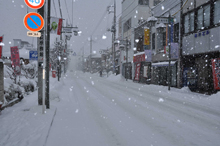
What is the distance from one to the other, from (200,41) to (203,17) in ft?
6.65

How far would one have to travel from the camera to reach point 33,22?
246 inches

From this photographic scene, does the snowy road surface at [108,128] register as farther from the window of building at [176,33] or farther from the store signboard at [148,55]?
the store signboard at [148,55]

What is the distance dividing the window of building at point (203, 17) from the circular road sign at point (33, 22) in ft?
44.4

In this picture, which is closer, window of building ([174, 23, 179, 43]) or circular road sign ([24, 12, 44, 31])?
circular road sign ([24, 12, 44, 31])

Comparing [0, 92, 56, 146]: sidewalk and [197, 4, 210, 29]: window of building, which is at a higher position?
[197, 4, 210, 29]: window of building

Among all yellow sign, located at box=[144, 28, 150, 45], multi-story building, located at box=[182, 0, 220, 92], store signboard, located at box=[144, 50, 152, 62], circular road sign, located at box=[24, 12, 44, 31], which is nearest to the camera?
circular road sign, located at box=[24, 12, 44, 31]

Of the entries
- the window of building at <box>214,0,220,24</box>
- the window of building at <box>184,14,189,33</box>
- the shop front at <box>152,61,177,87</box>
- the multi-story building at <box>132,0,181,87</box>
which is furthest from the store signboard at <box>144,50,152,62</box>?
the window of building at <box>214,0,220,24</box>

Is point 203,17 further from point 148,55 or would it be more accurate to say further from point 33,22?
point 33,22

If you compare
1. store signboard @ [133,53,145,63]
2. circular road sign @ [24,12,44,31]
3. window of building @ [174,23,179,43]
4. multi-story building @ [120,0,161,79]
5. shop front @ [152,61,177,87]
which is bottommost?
shop front @ [152,61,177,87]

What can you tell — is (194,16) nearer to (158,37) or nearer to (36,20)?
(158,37)

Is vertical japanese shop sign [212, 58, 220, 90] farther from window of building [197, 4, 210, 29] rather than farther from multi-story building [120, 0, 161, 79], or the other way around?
multi-story building [120, 0, 161, 79]

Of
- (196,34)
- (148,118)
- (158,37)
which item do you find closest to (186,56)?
(196,34)

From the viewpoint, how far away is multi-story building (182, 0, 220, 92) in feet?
45.1

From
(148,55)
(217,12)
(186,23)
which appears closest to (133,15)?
(148,55)
